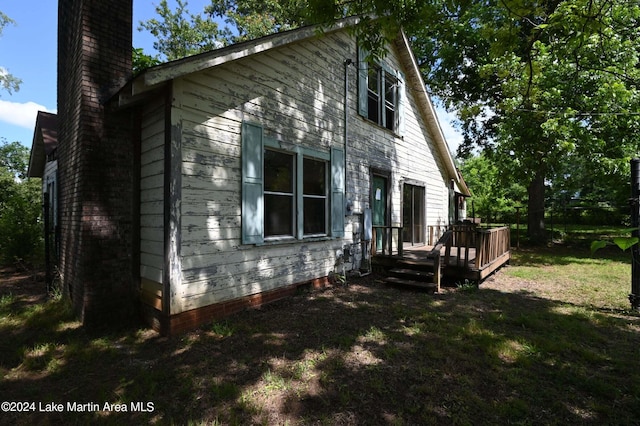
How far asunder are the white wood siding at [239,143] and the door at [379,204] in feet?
2.11

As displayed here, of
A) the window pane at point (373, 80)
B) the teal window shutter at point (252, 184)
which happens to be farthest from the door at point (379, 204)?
the teal window shutter at point (252, 184)

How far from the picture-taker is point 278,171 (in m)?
5.66

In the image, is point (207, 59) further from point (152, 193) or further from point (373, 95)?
point (373, 95)

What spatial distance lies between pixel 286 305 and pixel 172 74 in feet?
12.8

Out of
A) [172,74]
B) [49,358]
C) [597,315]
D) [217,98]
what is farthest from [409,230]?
[49,358]

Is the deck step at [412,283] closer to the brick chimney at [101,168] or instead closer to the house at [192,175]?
the house at [192,175]

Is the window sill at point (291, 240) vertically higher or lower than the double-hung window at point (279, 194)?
lower

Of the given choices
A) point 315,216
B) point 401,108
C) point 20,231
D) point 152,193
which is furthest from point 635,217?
Answer: point 20,231

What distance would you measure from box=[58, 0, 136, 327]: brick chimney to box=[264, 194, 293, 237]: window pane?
2.08 meters

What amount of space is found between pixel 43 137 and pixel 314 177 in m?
8.20

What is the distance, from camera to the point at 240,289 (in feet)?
16.1

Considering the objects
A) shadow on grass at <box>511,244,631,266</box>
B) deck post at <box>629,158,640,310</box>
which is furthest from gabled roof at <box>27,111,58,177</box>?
shadow on grass at <box>511,244,631,266</box>

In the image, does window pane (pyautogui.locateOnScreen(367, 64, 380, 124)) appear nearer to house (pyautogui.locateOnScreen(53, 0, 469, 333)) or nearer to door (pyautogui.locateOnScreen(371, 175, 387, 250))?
door (pyautogui.locateOnScreen(371, 175, 387, 250))

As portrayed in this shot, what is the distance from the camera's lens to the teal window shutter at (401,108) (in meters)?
9.44
